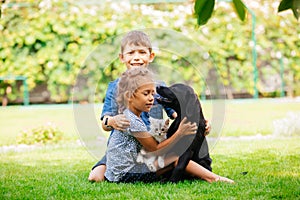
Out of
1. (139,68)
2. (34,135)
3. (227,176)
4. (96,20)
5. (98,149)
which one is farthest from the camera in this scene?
(96,20)

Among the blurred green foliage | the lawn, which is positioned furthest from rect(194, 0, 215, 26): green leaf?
the blurred green foliage

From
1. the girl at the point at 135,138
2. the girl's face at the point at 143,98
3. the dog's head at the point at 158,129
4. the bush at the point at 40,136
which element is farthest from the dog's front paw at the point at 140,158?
the bush at the point at 40,136

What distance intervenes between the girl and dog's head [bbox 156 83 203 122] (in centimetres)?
5

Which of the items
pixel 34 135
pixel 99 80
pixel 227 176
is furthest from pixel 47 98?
pixel 227 176

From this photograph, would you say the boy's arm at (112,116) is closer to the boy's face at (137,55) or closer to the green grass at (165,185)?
the boy's face at (137,55)

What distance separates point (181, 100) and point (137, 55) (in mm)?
391

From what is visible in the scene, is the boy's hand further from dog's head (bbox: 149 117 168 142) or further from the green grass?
the green grass

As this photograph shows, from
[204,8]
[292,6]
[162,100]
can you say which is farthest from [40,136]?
[292,6]

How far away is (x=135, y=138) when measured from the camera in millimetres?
2965

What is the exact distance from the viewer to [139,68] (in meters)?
2.92

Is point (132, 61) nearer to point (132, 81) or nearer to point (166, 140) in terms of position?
point (132, 81)

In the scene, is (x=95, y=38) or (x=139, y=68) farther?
(x=95, y=38)

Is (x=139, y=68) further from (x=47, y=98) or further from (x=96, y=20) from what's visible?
(x=47, y=98)

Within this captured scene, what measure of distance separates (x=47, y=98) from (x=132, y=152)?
6073mm
